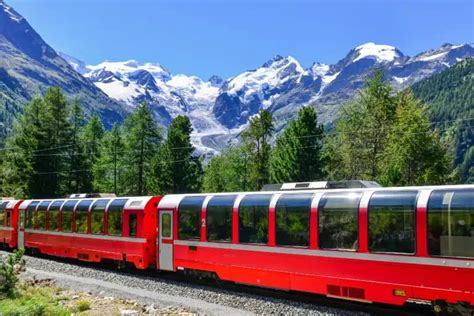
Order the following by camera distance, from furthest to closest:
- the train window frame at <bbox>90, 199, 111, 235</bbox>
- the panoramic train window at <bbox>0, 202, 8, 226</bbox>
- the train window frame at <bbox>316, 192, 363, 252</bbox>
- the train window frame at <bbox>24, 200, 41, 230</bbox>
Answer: the panoramic train window at <bbox>0, 202, 8, 226</bbox> → the train window frame at <bbox>24, 200, 41, 230</bbox> → the train window frame at <bbox>90, 199, 111, 235</bbox> → the train window frame at <bbox>316, 192, 363, 252</bbox>

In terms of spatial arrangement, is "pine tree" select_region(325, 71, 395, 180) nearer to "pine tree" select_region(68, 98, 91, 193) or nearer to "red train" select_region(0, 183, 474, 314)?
"red train" select_region(0, 183, 474, 314)

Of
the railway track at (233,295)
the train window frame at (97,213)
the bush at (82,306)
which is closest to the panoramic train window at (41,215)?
the train window frame at (97,213)

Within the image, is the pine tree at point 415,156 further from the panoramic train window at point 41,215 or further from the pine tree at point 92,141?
the pine tree at point 92,141

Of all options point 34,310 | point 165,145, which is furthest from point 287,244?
point 165,145

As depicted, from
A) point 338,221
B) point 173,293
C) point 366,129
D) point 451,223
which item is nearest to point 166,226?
point 173,293

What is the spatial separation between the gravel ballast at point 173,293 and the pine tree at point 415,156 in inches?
918

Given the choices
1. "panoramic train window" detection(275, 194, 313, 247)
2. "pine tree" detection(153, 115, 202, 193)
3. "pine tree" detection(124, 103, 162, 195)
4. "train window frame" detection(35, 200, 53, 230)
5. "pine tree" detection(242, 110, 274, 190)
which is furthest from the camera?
"pine tree" detection(124, 103, 162, 195)

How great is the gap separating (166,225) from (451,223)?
11619 mm

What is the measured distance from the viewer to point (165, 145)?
61.2 meters

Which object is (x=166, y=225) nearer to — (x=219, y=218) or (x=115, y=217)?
(x=219, y=218)

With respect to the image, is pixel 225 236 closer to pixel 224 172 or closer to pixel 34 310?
pixel 34 310

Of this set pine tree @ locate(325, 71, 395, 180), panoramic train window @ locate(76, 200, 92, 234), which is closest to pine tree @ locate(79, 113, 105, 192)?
pine tree @ locate(325, 71, 395, 180)

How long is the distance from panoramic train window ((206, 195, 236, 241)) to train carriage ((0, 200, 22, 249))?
1947 cm

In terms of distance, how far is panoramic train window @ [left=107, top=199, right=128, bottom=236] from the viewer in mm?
23008
